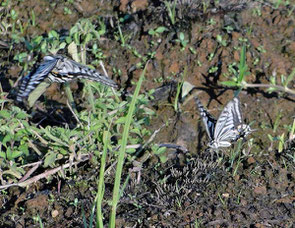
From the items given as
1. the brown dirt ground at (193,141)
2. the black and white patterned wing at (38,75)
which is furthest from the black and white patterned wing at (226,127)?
the black and white patterned wing at (38,75)

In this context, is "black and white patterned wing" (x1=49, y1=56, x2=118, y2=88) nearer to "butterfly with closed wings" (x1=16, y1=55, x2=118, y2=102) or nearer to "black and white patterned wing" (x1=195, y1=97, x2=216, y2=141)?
"butterfly with closed wings" (x1=16, y1=55, x2=118, y2=102)

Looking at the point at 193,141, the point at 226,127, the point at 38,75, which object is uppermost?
the point at 38,75

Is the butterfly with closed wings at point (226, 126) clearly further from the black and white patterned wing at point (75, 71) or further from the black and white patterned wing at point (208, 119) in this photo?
the black and white patterned wing at point (75, 71)

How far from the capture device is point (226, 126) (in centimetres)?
285

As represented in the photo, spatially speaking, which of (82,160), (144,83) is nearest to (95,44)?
(144,83)

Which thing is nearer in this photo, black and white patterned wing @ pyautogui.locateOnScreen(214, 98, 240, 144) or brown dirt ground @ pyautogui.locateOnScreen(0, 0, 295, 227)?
brown dirt ground @ pyautogui.locateOnScreen(0, 0, 295, 227)

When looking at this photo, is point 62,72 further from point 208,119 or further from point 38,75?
point 208,119

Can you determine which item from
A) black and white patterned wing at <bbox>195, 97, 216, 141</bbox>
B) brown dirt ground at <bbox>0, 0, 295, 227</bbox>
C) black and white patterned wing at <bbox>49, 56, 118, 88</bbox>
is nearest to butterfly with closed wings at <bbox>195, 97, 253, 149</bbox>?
black and white patterned wing at <bbox>195, 97, 216, 141</bbox>

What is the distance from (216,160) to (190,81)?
2.22 feet

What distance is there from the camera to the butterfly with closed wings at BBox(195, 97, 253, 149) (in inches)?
112

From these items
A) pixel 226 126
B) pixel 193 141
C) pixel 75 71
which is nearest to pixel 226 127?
pixel 226 126

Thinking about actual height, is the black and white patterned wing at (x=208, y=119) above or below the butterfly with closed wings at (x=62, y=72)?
below

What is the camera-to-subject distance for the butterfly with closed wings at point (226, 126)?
9.32 ft

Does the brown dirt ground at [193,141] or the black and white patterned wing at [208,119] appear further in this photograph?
the black and white patterned wing at [208,119]
